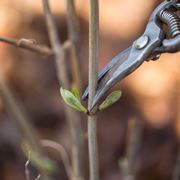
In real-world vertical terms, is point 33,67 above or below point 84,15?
below

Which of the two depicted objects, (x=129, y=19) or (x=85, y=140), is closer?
(x=85, y=140)

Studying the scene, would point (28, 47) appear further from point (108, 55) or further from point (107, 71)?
point (108, 55)

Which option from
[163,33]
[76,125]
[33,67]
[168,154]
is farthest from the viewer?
[33,67]

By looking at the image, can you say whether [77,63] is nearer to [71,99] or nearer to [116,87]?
[71,99]

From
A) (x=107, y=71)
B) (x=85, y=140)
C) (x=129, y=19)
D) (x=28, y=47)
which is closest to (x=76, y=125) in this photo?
(x=85, y=140)

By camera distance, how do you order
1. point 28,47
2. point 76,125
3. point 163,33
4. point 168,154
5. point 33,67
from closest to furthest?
point 163,33
point 28,47
point 76,125
point 168,154
point 33,67

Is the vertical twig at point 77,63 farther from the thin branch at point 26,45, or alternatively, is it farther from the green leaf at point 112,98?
the green leaf at point 112,98

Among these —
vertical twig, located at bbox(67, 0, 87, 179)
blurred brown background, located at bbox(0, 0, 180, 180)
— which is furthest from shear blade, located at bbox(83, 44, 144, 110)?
blurred brown background, located at bbox(0, 0, 180, 180)

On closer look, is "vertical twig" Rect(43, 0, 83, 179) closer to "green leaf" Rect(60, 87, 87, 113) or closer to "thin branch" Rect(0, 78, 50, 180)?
"thin branch" Rect(0, 78, 50, 180)
